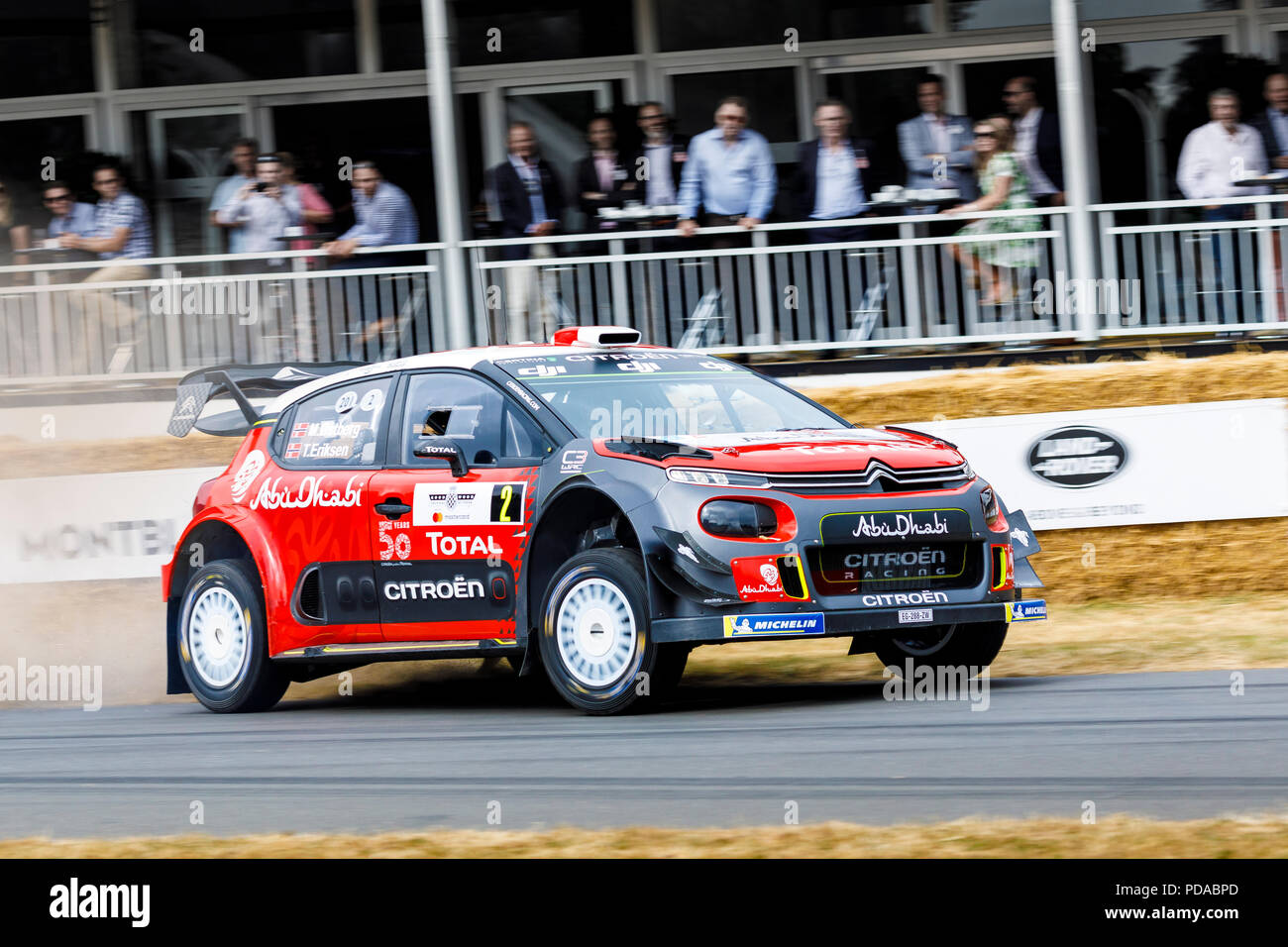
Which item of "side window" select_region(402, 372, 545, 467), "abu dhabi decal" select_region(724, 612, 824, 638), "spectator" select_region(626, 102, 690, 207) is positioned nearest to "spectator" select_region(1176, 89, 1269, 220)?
"spectator" select_region(626, 102, 690, 207)

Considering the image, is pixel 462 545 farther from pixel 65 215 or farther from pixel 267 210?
pixel 65 215

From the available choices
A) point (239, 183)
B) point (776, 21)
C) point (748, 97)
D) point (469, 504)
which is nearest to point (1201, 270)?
point (748, 97)

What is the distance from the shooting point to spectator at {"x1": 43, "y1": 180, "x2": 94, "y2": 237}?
1692 centimetres

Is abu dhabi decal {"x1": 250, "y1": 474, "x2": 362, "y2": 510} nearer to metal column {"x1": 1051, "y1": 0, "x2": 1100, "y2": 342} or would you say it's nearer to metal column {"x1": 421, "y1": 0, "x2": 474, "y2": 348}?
metal column {"x1": 421, "y1": 0, "x2": 474, "y2": 348}

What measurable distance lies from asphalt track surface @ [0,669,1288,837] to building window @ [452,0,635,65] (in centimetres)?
1079

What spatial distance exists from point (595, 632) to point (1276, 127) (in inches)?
355

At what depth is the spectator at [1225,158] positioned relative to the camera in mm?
14984

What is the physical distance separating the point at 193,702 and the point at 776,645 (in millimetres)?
3519

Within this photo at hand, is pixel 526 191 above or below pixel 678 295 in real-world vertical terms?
above

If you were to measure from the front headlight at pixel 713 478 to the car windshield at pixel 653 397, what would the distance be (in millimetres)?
755

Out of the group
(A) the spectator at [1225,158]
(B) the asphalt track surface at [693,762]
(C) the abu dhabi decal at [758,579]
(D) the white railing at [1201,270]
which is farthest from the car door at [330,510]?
(A) the spectator at [1225,158]

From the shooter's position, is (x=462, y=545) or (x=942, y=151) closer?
(x=462, y=545)

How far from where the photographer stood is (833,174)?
14.9m
